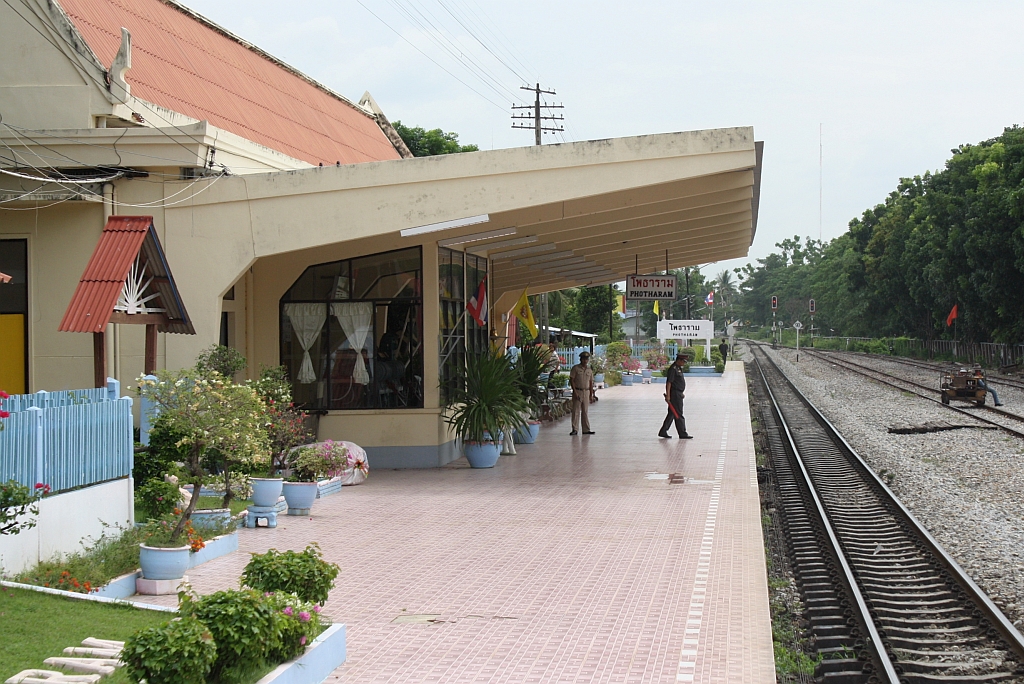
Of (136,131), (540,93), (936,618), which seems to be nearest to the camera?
(936,618)

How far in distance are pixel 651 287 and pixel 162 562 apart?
52.3 feet

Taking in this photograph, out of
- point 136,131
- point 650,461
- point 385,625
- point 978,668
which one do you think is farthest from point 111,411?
point 650,461

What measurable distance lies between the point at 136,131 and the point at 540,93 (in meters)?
33.0

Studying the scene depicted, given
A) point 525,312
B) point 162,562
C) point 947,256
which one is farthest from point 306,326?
point 947,256

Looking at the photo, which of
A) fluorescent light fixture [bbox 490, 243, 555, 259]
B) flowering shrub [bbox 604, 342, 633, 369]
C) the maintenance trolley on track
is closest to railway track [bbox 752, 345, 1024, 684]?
fluorescent light fixture [bbox 490, 243, 555, 259]

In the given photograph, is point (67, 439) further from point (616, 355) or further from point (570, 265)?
point (616, 355)

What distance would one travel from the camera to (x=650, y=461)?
1672 centimetres

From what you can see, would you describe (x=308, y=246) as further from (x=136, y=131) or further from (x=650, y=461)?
(x=650, y=461)

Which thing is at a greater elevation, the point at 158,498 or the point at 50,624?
the point at 158,498

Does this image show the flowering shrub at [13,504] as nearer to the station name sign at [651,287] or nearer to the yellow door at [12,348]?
the yellow door at [12,348]

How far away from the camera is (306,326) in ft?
51.6

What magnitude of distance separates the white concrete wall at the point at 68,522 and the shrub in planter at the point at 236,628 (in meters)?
2.51

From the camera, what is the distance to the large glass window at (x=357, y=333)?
1570 cm

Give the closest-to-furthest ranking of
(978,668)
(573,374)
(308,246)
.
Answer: (978,668) < (308,246) < (573,374)
